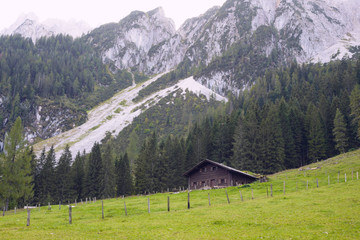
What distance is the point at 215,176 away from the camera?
61.1 meters

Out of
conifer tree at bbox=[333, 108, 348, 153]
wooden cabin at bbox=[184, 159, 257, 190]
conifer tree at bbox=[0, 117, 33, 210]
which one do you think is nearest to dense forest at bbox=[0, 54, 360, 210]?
conifer tree at bbox=[333, 108, 348, 153]

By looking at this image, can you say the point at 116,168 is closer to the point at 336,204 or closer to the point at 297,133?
the point at 297,133

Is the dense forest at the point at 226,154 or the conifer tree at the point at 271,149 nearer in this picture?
the conifer tree at the point at 271,149

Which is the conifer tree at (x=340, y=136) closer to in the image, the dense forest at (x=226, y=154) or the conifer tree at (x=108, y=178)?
the dense forest at (x=226, y=154)

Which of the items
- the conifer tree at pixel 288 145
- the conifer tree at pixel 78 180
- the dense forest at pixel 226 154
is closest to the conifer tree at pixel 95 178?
the dense forest at pixel 226 154

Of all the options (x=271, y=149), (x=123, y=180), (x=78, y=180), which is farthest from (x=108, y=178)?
(x=271, y=149)

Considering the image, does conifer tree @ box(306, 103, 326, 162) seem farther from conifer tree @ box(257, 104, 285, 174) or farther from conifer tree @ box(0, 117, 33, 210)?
conifer tree @ box(0, 117, 33, 210)

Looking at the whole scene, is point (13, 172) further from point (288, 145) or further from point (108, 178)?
point (288, 145)

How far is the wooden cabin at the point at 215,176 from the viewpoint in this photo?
58.1 m

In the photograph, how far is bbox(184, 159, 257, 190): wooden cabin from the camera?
5806cm

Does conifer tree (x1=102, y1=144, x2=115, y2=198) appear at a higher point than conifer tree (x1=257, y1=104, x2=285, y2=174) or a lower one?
lower

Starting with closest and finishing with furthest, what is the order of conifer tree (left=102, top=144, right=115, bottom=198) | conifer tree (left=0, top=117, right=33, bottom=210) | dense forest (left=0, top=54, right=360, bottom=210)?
conifer tree (left=0, top=117, right=33, bottom=210) < dense forest (left=0, top=54, right=360, bottom=210) < conifer tree (left=102, top=144, right=115, bottom=198)

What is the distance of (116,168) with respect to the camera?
85312 mm

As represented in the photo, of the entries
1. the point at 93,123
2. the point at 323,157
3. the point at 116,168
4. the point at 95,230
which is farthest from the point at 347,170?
the point at 93,123
